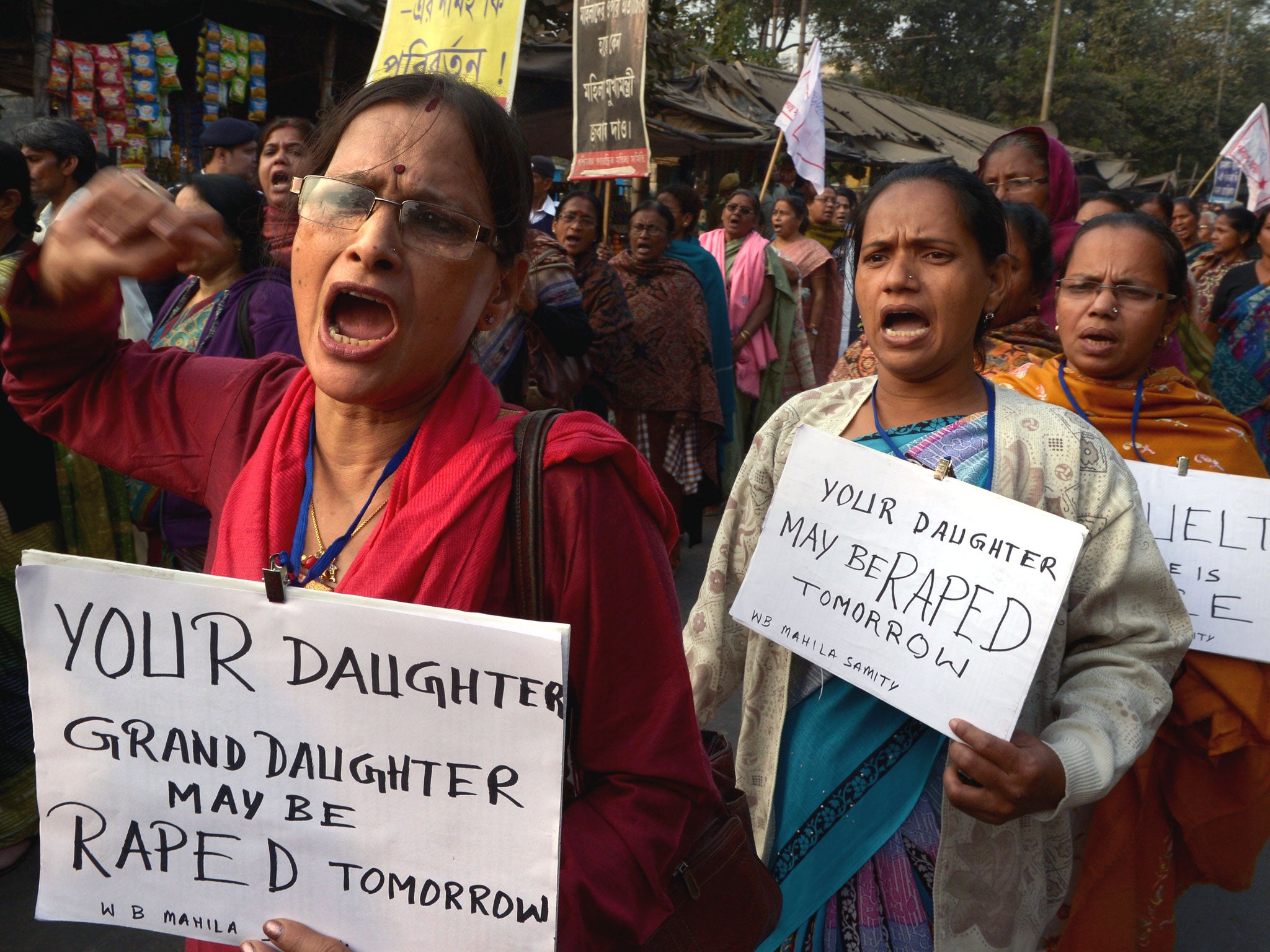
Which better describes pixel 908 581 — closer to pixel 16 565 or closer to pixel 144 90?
pixel 16 565

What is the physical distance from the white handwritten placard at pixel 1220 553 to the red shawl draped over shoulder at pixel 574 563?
1.25m

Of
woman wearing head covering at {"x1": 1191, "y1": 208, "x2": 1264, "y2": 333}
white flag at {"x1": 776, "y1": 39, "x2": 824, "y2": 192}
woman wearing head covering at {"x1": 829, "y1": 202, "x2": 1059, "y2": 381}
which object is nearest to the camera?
woman wearing head covering at {"x1": 829, "y1": 202, "x2": 1059, "y2": 381}

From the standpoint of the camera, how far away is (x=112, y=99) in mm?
6176

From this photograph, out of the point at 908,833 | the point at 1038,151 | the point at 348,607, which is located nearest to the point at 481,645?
the point at 348,607

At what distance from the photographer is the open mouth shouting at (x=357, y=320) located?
4.09ft

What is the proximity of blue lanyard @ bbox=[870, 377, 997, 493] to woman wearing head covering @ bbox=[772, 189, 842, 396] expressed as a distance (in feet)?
20.0

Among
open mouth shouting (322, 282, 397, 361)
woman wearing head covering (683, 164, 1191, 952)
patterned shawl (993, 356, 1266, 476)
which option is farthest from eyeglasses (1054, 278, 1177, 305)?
open mouth shouting (322, 282, 397, 361)

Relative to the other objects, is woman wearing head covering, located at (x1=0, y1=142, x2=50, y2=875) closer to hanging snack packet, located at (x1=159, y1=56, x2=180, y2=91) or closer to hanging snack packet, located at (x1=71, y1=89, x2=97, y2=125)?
hanging snack packet, located at (x1=71, y1=89, x2=97, y2=125)

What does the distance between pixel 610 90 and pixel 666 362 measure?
1571 millimetres

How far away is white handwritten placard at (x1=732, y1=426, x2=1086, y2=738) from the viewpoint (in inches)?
60.1

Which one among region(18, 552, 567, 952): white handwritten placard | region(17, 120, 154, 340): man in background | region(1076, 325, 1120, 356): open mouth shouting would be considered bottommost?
region(18, 552, 567, 952): white handwritten placard

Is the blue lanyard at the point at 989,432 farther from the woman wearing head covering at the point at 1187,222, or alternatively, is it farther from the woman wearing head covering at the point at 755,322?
the woman wearing head covering at the point at 1187,222

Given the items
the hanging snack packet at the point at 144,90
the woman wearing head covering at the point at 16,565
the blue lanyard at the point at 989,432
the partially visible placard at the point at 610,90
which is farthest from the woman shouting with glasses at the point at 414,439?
the hanging snack packet at the point at 144,90

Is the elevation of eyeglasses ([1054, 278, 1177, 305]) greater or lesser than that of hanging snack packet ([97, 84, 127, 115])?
lesser
